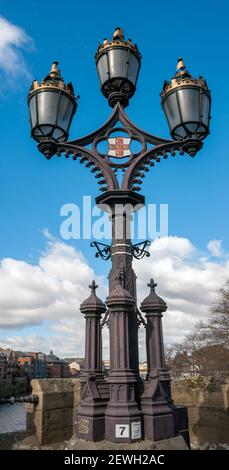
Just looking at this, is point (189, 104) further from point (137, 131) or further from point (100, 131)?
point (100, 131)

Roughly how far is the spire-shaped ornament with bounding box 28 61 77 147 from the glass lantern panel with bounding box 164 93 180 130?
134 cm

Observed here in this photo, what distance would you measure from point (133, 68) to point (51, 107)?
61.3 inches

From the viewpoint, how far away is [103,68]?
5363 mm

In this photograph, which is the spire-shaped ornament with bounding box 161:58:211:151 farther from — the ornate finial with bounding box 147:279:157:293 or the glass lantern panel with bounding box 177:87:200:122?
the ornate finial with bounding box 147:279:157:293

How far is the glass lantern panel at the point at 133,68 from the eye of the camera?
207 inches

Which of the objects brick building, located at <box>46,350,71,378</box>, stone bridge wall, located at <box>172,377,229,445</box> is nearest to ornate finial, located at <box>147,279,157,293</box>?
stone bridge wall, located at <box>172,377,229,445</box>

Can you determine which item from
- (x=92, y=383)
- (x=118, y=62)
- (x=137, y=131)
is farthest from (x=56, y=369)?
(x=118, y=62)

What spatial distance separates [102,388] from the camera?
13.6ft

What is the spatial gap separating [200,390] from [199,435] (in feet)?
3.66

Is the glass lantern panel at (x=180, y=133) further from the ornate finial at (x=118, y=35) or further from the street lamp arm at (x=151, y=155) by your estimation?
the ornate finial at (x=118, y=35)

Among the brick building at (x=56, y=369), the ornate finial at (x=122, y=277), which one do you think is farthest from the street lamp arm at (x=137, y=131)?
the brick building at (x=56, y=369)

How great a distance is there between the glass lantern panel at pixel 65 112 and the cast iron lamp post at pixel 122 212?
13mm
